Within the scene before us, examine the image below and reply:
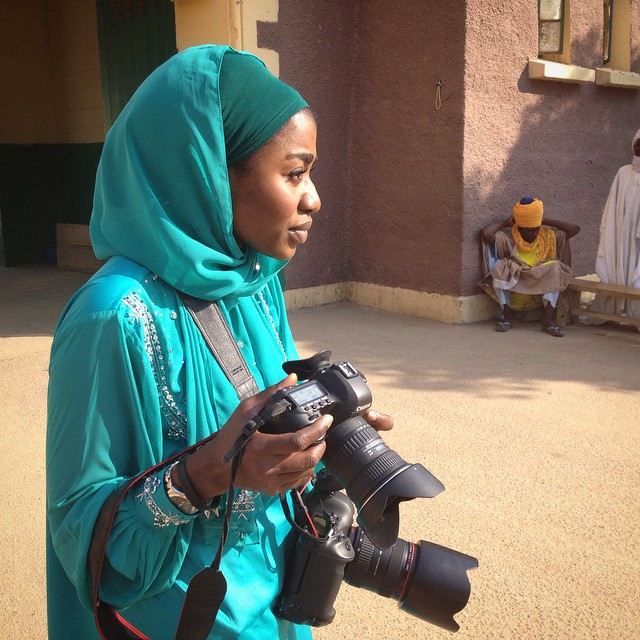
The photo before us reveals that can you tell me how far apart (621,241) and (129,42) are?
5751 mm

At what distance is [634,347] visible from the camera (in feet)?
19.9

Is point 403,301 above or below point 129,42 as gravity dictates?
below

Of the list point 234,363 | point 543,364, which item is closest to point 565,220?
point 543,364

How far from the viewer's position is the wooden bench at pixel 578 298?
21.3 ft

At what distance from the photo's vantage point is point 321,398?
1199 mm

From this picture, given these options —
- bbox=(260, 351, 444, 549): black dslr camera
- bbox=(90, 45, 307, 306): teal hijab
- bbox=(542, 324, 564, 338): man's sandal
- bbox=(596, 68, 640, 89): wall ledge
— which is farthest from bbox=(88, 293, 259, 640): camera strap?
bbox=(596, 68, 640, 89): wall ledge

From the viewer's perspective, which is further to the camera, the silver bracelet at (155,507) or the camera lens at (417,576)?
the camera lens at (417,576)

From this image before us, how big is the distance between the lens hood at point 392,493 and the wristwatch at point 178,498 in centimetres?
31

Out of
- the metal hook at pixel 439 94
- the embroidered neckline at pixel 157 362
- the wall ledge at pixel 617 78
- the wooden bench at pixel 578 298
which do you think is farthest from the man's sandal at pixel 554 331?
the embroidered neckline at pixel 157 362

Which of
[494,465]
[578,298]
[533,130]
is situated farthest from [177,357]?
[533,130]

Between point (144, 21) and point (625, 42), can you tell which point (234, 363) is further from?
point (625, 42)

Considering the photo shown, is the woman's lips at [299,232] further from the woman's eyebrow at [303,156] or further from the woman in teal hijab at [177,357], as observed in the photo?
the woman's eyebrow at [303,156]

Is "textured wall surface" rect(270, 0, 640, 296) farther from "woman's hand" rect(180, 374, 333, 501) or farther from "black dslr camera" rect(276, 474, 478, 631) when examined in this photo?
"woman's hand" rect(180, 374, 333, 501)

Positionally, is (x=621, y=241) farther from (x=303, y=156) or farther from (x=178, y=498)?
(x=178, y=498)
